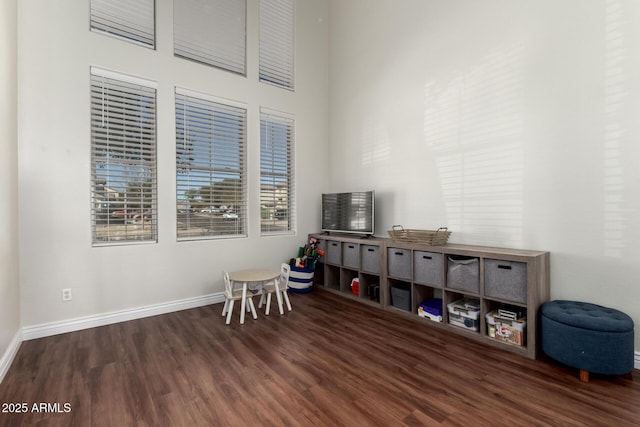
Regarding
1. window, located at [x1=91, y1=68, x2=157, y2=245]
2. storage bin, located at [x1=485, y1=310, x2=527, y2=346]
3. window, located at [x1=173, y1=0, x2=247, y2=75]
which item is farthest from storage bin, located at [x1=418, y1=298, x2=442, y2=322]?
window, located at [x1=173, y1=0, x2=247, y2=75]

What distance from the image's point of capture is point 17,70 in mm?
2719

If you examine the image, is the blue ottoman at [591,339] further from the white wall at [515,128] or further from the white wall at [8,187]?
the white wall at [8,187]

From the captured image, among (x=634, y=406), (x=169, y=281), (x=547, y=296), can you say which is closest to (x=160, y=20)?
(x=169, y=281)

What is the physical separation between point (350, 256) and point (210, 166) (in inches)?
87.2

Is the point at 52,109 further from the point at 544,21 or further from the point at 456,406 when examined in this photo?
the point at 544,21

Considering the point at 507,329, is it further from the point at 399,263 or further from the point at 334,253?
the point at 334,253

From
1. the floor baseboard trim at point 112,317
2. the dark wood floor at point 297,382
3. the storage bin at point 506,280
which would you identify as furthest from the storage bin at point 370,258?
the floor baseboard trim at point 112,317

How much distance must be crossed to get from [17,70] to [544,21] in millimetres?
4814

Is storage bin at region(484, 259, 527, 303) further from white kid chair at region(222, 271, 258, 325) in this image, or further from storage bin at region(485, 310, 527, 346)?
white kid chair at region(222, 271, 258, 325)

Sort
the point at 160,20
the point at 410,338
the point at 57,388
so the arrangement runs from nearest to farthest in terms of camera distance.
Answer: the point at 57,388 < the point at 410,338 < the point at 160,20

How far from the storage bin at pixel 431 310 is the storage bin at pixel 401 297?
0.15 metres

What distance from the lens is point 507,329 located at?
2584mm

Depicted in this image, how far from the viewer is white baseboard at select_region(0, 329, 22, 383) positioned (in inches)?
85.7

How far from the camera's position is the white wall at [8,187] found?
225 centimetres
